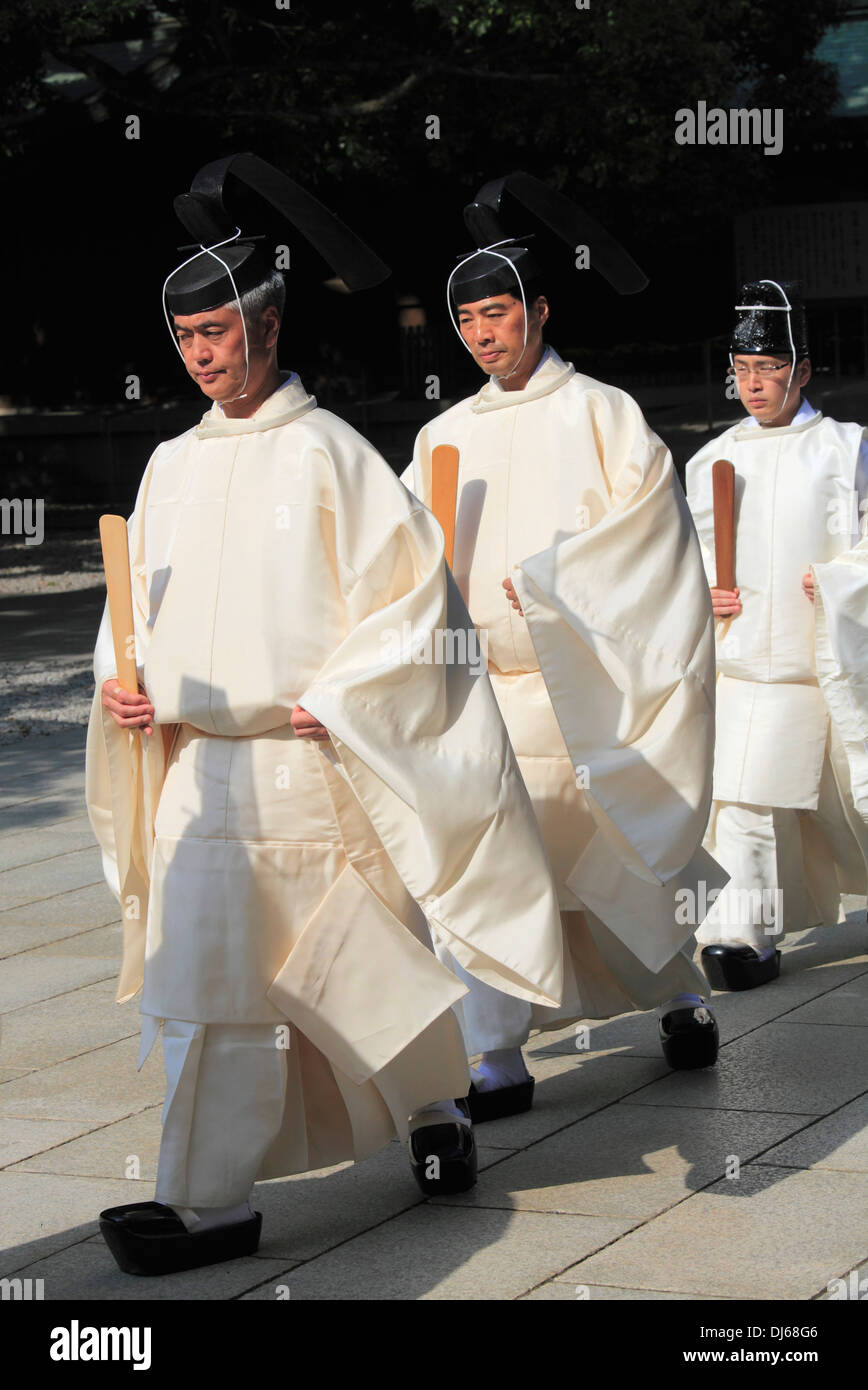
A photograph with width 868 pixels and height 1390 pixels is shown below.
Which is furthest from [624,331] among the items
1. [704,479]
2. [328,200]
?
[704,479]

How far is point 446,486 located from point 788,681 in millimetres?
1636

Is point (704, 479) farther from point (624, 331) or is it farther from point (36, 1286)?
point (624, 331)

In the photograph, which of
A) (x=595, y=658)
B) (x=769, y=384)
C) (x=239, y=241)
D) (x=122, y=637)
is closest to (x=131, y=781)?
(x=122, y=637)

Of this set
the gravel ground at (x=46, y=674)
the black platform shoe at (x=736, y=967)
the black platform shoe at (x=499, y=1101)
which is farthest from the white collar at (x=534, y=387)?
the gravel ground at (x=46, y=674)

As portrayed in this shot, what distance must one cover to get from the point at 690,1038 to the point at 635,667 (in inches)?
37.8

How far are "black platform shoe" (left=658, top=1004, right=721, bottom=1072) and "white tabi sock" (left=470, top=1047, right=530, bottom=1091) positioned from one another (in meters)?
0.43

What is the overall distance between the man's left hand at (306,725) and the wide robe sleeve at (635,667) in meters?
0.72

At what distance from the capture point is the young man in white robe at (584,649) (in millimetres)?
3893

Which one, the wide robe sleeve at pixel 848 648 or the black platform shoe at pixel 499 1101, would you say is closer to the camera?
the black platform shoe at pixel 499 1101

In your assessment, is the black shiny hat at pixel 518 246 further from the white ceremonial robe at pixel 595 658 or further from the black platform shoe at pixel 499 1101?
the black platform shoe at pixel 499 1101

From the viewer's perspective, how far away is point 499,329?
167 inches

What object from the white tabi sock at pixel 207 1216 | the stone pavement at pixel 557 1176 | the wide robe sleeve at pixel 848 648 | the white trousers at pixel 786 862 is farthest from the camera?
the white trousers at pixel 786 862

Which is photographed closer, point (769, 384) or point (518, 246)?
point (518, 246)

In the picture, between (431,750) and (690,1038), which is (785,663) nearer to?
(690,1038)
